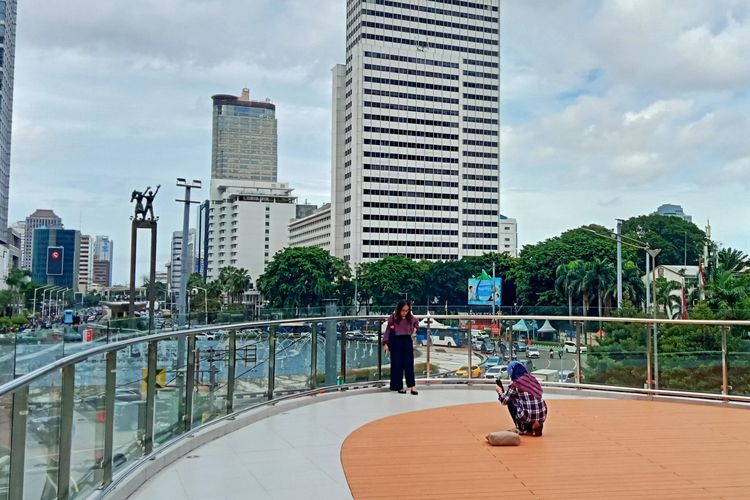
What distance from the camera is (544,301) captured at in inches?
2906

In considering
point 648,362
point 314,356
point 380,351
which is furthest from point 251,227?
point 648,362

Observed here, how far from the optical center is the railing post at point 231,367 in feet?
24.6

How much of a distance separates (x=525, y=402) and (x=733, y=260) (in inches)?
2779

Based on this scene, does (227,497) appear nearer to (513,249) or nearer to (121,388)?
(121,388)

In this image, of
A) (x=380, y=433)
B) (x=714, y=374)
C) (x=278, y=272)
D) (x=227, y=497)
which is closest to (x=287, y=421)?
(x=380, y=433)

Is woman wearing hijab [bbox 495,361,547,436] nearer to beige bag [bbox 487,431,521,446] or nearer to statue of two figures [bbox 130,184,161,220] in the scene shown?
beige bag [bbox 487,431,521,446]

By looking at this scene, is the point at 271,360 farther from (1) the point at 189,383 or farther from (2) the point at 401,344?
(2) the point at 401,344

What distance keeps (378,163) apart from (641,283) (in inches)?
2561

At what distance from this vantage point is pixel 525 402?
286 inches

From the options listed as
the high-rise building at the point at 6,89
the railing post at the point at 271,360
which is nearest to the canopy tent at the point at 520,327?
the railing post at the point at 271,360

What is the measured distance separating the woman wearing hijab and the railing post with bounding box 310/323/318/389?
3060 mm

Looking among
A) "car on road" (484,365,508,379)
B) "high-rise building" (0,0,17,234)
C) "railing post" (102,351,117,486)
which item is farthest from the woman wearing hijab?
"high-rise building" (0,0,17,234)

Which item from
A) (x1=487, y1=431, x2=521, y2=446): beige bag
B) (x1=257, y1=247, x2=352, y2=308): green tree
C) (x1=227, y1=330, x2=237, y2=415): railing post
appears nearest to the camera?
(x1=487, y1=431, x2=521, y2=446): beige bag

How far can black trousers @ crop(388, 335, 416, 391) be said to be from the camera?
35.2ft
